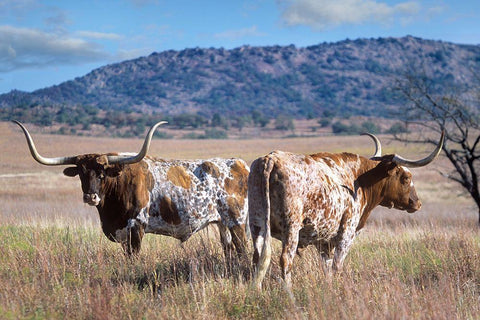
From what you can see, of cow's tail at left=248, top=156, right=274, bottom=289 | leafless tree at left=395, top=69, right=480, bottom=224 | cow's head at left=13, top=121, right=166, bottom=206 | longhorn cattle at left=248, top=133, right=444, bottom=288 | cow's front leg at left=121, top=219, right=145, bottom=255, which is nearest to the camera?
cow's tail at left=248, top=156, right=274, bottom=289

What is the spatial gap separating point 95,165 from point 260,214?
2.56 metres

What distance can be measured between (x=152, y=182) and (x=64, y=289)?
2.47 metres

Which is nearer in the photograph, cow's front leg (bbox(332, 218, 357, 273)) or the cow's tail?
the cow's tail

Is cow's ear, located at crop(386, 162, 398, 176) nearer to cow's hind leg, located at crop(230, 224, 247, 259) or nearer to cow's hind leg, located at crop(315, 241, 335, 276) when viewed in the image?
cow's hind leg, located at crop(315, 241, 335, 276)

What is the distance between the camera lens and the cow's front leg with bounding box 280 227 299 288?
562 cm

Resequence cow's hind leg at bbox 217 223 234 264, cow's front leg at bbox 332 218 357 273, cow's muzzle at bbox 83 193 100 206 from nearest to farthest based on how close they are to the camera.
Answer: cow's front leg at bbox 332 218 357 273
cow's muzzle at bbox 83 193 100 206
cow's hind leg at bbox 217 223 234 264

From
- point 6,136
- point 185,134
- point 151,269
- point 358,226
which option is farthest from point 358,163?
point 185,134

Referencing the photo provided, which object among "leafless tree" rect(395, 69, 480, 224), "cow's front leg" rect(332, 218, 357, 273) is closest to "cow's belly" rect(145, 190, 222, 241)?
"cow's front leg" rect(332, 218, 357, 273)

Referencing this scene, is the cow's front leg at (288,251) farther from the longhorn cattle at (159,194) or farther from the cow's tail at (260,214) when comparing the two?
the longhorn cattle at (159,194)

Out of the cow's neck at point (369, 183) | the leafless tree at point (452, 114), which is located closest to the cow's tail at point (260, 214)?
the cow's neck at point (369, 183)

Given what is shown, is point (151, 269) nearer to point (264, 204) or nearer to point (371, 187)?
point (264, 204)

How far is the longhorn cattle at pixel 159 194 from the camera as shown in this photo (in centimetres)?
721

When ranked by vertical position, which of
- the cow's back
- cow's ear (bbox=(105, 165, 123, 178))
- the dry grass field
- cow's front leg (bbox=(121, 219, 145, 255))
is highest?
cow's ear (bbox=(105, 165, 123, 178))

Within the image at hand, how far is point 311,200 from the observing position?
5918 millimetres
